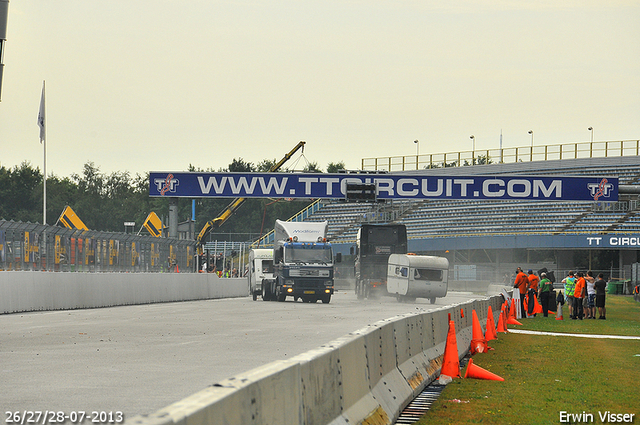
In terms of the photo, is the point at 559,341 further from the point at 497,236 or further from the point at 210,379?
the point at 497,236

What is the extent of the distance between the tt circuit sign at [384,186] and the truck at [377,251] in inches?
86.9

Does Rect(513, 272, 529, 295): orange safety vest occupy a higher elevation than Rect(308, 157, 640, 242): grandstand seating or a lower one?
lower

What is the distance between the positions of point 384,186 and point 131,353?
115 feet

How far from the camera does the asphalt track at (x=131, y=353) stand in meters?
9.38

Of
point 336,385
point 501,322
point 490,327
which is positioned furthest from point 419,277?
point 336,385

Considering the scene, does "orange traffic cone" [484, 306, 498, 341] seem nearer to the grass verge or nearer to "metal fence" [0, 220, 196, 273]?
the grass verge

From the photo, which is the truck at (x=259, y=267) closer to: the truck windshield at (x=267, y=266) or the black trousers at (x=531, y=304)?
the truck windshield at (x=267, y=266)

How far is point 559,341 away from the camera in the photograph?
2064cm

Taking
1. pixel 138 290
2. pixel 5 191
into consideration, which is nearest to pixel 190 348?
pixel 138 290

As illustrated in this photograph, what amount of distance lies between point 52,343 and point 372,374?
895 centimetres

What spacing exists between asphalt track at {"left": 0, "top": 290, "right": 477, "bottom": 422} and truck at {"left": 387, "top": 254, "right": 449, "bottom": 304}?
18.2 metres

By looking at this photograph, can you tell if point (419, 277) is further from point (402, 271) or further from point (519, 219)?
point (519, 219)

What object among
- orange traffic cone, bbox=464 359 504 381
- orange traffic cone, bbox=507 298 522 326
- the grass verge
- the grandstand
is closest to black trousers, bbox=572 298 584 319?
orange traffic cone, bbox=507 298 522 326

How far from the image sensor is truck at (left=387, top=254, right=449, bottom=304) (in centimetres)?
4309
